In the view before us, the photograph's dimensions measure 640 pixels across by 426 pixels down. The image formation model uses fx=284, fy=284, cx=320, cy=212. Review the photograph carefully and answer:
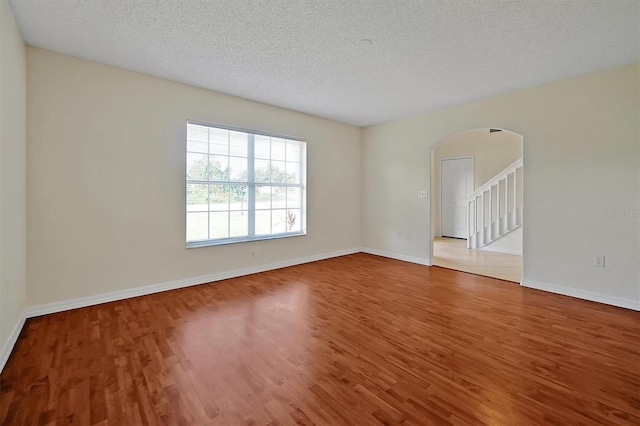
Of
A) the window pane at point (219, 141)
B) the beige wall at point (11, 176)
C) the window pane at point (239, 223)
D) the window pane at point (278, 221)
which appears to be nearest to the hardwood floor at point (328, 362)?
the beige wall at point (11, 176)

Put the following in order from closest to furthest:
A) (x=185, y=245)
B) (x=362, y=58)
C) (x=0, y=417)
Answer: (x=0, y=417) → (x=362, y=58) → (x=185, y=245)

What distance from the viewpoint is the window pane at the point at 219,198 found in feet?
13.3

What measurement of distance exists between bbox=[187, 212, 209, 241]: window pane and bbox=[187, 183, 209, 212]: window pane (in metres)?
0.10

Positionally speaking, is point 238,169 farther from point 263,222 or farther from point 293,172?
point 293,172

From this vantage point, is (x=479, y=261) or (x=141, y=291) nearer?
(x=141, y=291)

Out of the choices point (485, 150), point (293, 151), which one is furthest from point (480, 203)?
point (293, 151)

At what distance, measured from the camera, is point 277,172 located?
188 inches

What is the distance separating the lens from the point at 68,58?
2975 millimetres

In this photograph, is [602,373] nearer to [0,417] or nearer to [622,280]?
[622,280]

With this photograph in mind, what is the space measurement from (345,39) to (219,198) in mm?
2662

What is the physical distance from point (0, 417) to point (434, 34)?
393cm

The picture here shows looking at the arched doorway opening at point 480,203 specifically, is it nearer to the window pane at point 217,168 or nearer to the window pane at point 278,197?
the window pane at point 278,197

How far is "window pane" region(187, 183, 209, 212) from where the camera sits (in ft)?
12.7

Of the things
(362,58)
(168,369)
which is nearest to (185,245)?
(168,369)
